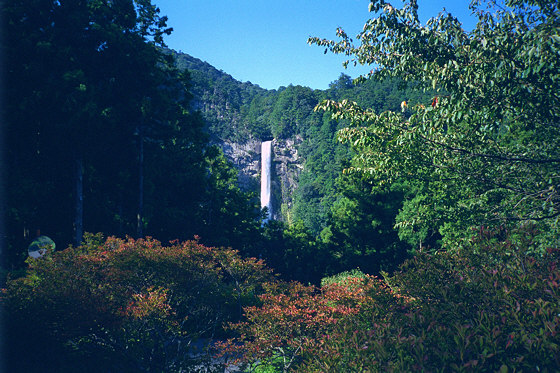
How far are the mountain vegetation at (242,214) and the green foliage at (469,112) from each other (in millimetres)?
39

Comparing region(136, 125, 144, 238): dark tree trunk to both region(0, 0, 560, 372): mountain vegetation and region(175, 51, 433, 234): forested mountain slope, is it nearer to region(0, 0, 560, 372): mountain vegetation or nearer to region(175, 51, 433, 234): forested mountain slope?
region(0, 0, 560, 372): mountain vegetation

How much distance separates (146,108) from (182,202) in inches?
202

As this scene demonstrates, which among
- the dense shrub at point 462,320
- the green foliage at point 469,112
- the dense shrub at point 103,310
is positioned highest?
the green foliage at point 469,112

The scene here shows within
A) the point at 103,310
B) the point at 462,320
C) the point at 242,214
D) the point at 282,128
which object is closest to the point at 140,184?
the point at 242,214

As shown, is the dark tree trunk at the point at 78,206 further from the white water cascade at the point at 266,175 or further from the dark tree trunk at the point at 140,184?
the white water cascade at the point at 266,175

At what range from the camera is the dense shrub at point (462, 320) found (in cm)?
249

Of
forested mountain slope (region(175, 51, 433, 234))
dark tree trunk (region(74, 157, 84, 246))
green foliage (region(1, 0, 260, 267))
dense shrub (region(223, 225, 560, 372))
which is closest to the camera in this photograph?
dense shrub (region(223, 225, 560, 372))

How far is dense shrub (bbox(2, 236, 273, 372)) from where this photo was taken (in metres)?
5.57

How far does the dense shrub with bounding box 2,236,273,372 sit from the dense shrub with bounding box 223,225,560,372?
231cm

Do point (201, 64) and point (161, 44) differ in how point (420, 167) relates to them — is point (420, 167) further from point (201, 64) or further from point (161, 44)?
point (201, 64)

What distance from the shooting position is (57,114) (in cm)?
1234

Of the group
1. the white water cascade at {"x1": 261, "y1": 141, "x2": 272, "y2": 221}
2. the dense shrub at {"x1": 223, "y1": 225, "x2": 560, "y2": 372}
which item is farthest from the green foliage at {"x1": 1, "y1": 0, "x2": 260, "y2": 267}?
the white water cascade at {"x1": 261, "y1": 141, "x2": 272, "y2": 221}

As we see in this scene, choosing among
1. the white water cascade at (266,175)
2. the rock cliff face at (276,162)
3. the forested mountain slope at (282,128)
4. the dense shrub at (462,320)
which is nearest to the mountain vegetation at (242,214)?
the dense shrub at (462,320)

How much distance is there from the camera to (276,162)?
263 feet
